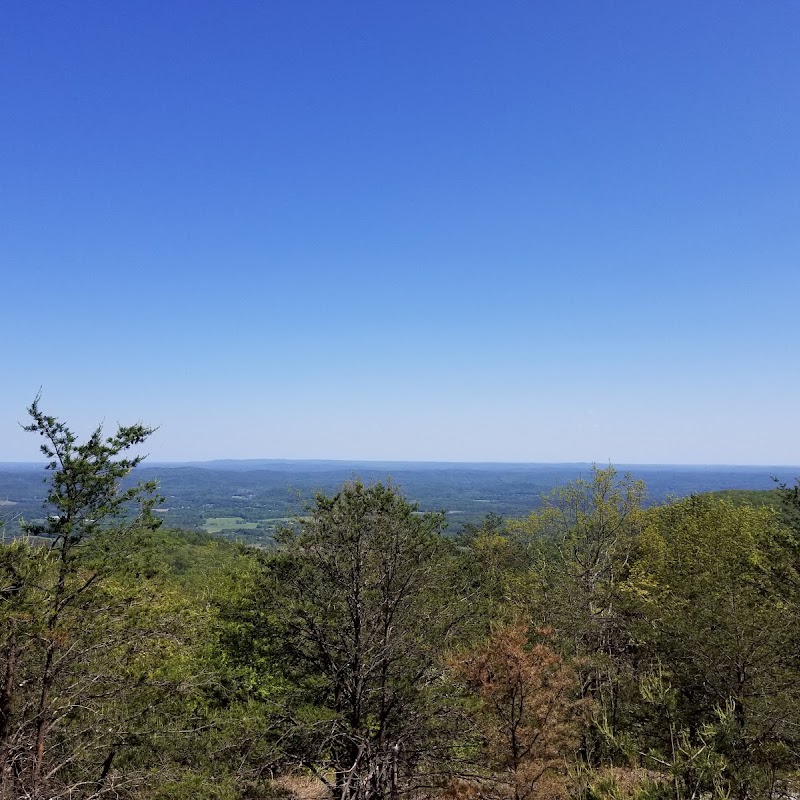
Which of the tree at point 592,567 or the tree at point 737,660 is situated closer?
the tree at point 737,660

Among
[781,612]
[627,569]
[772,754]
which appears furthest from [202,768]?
[627,569]

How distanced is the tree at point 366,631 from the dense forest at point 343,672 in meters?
0.06

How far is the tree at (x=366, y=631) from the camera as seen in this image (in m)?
12.4

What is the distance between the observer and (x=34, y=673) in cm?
1006

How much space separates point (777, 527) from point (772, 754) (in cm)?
1444

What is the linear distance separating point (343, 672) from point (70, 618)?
20.3 feet

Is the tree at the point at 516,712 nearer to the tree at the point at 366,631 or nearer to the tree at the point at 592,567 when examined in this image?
the tree at the point at 366,631

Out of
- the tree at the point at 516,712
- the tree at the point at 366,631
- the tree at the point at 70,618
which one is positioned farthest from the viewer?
the tree at the point at 516,712

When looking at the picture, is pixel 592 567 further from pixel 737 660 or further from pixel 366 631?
pixel 366 631

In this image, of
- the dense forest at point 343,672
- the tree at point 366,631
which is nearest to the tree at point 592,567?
the dense forest at point 343,672

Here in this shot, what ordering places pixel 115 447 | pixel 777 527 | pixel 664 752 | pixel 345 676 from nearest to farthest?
pixel 115 447 < pixel 345 676 < pixel 664 752 < pixel 777 527

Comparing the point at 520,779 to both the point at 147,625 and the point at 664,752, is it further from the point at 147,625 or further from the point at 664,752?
the point at 147,625

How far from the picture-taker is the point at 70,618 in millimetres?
10109

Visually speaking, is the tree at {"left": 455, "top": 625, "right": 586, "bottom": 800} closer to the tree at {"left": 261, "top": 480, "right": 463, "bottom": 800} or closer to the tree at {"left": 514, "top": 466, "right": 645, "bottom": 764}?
the tree at {"left": 261, "top": 480, "right": 463, "bottom": 800}
